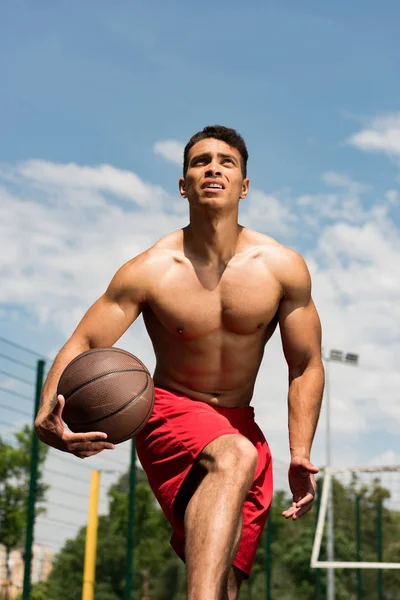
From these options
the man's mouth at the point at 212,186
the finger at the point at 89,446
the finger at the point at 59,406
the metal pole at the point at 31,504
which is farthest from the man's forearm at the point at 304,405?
the metal pole at the point at 31,504

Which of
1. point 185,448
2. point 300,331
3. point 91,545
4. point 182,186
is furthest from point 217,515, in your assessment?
point 91,545

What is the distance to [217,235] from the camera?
4.21 m

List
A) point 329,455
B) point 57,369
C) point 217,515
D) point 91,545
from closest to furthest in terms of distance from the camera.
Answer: point 217,515 < point 57,369 < point 91,545 < point 329,455

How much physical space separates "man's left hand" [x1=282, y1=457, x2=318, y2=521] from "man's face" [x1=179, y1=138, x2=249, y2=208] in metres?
1.22

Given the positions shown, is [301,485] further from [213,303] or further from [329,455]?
[329,455]

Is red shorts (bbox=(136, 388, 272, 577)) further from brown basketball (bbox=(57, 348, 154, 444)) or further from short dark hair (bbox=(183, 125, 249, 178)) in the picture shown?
short dark hair (bbox=(183, 125, 249, 178))

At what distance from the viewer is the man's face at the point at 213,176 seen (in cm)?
412

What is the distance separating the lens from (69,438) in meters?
3.50

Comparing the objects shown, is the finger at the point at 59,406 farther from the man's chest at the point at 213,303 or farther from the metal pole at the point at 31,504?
the metal pole at the point at 31,504

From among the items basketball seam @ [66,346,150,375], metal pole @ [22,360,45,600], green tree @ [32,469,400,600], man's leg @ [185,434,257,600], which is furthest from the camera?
green tree @ [32,469,400,600]

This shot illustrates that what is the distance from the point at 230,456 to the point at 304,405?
78 centimetres

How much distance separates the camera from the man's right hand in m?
3.48

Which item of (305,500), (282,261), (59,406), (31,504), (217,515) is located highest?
(282,261)

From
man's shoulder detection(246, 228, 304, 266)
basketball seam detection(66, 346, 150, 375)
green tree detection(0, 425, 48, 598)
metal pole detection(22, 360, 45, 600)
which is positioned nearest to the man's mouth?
man's shoulder detection(246, 228, 304, 266)
